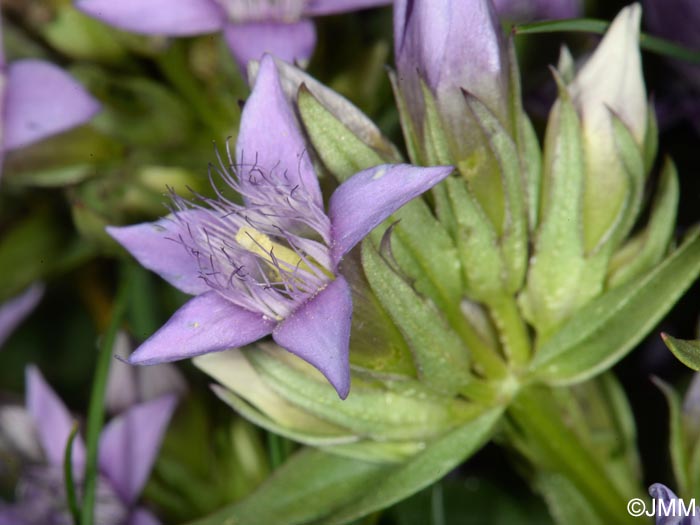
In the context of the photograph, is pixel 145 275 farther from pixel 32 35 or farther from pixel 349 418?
pixel 349 418

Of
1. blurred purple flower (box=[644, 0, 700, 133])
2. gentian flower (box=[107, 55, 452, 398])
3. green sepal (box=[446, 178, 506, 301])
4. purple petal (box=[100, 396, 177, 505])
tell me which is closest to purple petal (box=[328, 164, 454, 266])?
gentian flower (box=[107, 55, 452, 398])

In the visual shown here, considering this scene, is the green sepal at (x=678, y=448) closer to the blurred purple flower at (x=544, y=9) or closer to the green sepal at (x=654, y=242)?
the green sepal at (x=654, y=242)

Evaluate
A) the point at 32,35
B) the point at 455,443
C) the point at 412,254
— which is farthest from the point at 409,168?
the point at 32,35

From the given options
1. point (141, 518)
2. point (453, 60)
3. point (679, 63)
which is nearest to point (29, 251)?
point (141, 518)

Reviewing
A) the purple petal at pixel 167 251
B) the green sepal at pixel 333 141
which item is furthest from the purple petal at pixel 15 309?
the green sepal at pixel 333 141

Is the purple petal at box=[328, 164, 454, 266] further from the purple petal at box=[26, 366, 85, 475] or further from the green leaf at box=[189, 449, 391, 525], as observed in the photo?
the purple petal at box=[26, 366, 85, 475]
